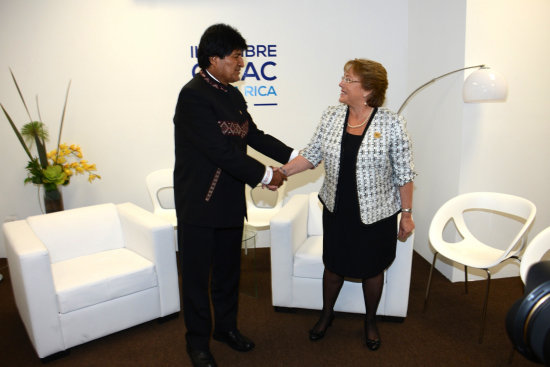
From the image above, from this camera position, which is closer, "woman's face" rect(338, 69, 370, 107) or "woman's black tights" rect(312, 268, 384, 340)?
"woman's face" rect(338, 69, 370, 107)

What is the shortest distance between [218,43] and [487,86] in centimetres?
179

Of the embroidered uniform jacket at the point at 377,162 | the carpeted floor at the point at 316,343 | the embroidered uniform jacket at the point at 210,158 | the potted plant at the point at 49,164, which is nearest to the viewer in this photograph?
the embroidered uniform jacket at the point at 210,158

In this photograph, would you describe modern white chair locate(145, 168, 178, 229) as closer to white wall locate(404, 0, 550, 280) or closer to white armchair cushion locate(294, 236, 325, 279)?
white armchair cushion locate(294, 236, 325, 279)

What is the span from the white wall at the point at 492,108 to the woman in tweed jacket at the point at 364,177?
1181mm

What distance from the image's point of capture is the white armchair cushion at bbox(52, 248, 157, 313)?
2.46 metres

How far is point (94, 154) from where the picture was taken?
4.05 meters

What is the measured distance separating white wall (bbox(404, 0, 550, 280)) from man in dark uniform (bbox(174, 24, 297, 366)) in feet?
5.56

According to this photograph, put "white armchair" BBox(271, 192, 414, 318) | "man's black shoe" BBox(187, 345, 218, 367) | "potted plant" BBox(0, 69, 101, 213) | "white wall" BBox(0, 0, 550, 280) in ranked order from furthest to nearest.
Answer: "white wall" BBox(0, 0, 550, 280) → "potted plant" BBox(0, 69, 101, 213) → "white armchair" BBox(271, 192, 414, 318) → "man's black shoe" BBox(187, 345, 218, 367)

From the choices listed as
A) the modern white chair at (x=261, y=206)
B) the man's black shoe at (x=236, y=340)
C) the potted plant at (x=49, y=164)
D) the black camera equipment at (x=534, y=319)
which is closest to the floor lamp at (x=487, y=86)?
the modern white chair at (x=261, y=206)

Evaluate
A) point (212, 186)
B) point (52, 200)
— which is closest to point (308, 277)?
point (212, 186)

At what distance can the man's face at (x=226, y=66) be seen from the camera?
2094 mm

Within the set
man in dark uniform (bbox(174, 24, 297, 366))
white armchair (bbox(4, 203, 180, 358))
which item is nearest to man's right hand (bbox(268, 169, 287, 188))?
man in dark uniform (bbox(174, 24, 297, 366))

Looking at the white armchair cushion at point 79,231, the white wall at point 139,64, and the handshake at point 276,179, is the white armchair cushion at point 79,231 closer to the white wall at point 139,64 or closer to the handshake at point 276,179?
the white wall at point 139,64

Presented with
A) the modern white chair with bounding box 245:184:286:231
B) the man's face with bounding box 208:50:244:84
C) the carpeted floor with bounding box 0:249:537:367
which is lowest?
the carpeted floor with bounding box 0:249:537:367
